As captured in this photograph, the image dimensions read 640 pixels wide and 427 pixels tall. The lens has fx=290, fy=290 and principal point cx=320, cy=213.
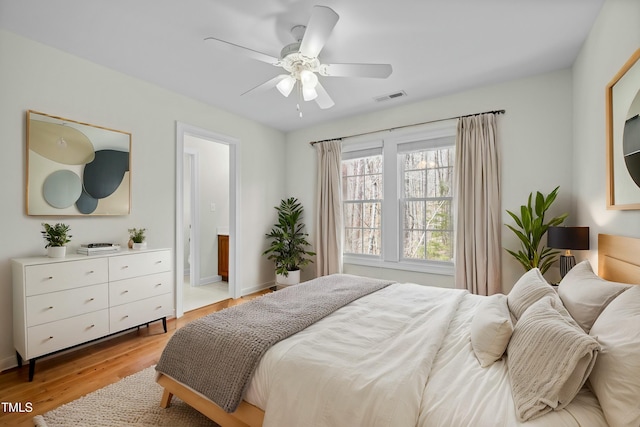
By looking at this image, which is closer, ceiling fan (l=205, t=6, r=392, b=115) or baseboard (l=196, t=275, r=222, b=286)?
ceiling fan (l=205, t=6, r=392, b=115)

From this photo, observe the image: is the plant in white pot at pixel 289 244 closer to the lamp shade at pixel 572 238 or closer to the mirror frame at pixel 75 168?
the mirror frame at pixel 75 168

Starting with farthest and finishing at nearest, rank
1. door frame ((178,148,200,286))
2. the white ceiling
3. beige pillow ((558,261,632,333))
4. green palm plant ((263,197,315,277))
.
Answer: door frame ((178,148,200,286))
green palm plant ((263,197,315,277))
the white ceiling
beige pillow ((558,261,632,333))

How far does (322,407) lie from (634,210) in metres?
1.93

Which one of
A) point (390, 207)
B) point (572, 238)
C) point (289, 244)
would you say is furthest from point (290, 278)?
point (572, 238)

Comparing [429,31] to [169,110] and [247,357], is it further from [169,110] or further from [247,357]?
[169,110]

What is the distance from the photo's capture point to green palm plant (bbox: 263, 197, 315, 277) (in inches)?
175

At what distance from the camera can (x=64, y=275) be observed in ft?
7.53

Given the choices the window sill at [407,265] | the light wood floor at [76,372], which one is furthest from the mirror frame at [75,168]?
the window sill at [407,265]

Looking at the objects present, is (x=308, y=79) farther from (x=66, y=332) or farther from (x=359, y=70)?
(x=66, y=332)

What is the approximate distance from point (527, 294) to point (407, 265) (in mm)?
2256

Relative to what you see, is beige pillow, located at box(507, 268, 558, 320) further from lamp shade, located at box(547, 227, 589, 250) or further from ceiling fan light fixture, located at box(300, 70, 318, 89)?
ceiling fan light fixture, located at box(300, 70, 318, 89)

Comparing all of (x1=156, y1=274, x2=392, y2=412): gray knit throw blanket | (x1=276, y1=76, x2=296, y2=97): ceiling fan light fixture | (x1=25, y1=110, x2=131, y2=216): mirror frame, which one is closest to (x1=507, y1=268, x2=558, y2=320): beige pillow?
(x1=156, y1=274, x2=392, y2=412): gray knit throw blanket

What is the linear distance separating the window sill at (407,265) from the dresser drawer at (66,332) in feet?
9.74

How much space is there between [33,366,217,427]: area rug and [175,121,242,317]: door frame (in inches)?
58.8
